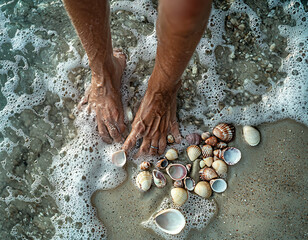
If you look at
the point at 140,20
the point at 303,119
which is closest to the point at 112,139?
the point at 140,20

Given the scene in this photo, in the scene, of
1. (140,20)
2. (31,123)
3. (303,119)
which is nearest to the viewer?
(303,119)

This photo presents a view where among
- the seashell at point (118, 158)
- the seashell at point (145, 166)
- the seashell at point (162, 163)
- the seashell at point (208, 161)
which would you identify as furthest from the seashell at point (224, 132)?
the seashell at point (118, 158)

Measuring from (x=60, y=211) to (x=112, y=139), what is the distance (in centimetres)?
68

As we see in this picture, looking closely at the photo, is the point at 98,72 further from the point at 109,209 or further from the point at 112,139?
the point at 109,209

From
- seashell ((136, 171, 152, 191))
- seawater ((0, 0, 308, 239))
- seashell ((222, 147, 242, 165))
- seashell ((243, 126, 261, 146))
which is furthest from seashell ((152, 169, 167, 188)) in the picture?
seashell ((243, 126, 261, 146))

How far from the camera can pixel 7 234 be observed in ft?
6.68

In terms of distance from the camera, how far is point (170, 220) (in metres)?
1.95

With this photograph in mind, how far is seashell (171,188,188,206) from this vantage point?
195cm

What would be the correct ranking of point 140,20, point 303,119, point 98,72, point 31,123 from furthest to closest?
1. point 140,20
2. point 31,123
3. point 303,119
4. point 98,72

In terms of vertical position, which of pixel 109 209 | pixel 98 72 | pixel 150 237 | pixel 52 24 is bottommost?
pixel 150 237

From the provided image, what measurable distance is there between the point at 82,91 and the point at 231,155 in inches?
52.9

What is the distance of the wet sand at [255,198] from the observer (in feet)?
6.16

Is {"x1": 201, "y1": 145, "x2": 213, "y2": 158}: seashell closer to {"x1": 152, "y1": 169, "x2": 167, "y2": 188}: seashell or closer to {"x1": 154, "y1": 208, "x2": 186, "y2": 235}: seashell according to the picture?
{"x1": 152, "y1": 169, "x2": 167, "y2": 188}: seashell

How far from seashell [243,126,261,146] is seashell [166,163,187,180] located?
53 centimetres
